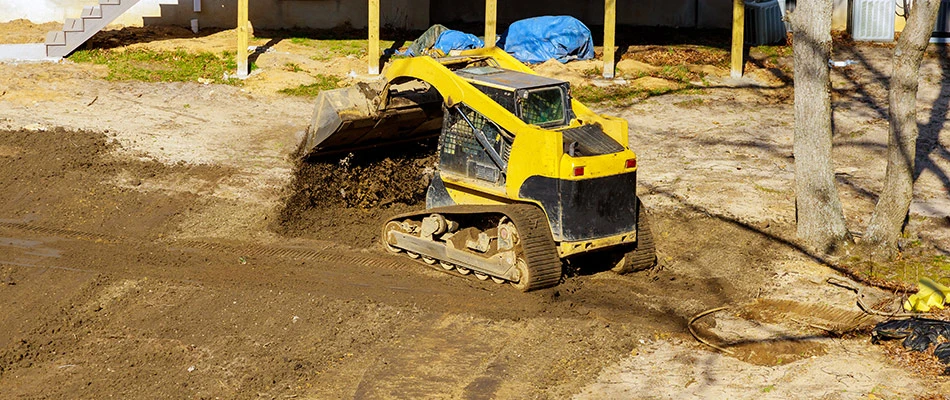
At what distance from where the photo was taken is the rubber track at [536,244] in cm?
987

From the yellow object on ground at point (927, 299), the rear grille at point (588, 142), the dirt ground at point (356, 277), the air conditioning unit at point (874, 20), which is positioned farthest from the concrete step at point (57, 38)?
the air conditioning unit at point (874, 20)

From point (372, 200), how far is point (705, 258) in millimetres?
4113

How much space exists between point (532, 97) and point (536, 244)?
148 centimetres

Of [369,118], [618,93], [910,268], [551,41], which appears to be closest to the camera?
[910,268]

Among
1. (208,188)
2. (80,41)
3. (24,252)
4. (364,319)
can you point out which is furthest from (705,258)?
(80,41)

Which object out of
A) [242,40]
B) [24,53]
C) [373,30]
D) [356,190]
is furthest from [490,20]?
[24,53]

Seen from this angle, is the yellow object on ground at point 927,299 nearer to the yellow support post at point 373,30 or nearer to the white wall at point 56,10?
the yellow support post at point 373,30

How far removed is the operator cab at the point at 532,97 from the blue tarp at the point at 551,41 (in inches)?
346

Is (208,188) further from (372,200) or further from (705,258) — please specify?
(705,258)

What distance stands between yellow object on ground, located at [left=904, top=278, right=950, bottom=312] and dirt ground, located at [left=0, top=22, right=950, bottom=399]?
1.13 feet

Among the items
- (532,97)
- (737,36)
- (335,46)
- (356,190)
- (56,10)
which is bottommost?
(356,190)

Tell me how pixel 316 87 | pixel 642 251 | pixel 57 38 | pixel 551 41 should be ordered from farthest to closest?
pixel 551 41, pixel 57 38, pixel 316 87, pixel 642 251

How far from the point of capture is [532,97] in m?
10.2

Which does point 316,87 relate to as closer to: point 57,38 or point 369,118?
point 57,38
